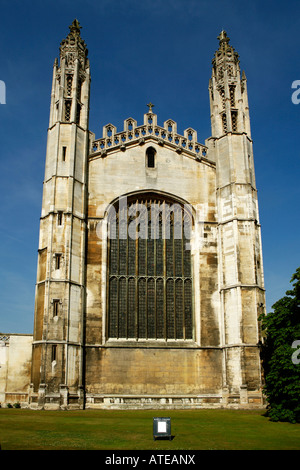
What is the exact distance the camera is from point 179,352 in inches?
925

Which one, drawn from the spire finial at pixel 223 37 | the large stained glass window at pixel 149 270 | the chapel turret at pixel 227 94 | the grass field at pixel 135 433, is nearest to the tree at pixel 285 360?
the grass field at pixel 135 433

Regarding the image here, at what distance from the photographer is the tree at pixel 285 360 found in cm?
1731

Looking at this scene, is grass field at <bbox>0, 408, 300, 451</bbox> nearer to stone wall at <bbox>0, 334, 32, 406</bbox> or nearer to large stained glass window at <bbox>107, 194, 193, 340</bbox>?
stone wall at <bbox>0, 334, 32, 406</bbox>

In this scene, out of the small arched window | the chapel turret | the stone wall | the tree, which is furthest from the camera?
the chapel turret

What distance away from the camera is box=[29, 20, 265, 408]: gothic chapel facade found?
22.2 metres

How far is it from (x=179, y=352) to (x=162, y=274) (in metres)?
4.24

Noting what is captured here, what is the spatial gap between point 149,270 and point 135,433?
41.7ft

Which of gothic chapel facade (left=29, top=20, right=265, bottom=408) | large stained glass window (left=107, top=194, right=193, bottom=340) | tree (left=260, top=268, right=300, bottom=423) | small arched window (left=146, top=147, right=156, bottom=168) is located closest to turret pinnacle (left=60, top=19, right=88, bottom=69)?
gothic chapel facade (left=29, top=20, right=265, bottom=408)

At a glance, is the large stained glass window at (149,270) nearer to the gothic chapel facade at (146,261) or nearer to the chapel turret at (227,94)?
the gothic chapel facade at (146,261)

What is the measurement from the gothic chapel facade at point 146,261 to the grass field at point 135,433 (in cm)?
402

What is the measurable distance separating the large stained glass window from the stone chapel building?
57mm

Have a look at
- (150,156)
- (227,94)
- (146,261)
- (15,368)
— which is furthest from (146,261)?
(227,94)
